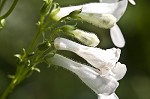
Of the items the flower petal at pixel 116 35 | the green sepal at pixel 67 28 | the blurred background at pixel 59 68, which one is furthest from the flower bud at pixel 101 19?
the blurred background at pixel 59 68

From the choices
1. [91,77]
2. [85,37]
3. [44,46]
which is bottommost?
[91,77]

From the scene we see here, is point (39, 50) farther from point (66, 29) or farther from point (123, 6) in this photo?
point (123, 6)

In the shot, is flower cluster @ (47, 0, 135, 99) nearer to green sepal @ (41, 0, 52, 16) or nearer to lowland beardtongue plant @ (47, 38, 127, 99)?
lowland beardtongue plant @ (47, 38, 127, 99)

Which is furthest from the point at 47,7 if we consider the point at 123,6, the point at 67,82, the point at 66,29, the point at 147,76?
the point at 147,76

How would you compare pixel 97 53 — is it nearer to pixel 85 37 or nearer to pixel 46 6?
pixel 85 37

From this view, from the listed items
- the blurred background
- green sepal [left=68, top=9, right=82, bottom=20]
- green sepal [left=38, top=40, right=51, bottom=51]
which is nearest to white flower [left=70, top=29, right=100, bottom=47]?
green sepal [left=68, top=9, right=82, bottom=20]

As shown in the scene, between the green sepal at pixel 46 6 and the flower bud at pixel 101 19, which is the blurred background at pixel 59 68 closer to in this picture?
the flower bud at pixel 101 19

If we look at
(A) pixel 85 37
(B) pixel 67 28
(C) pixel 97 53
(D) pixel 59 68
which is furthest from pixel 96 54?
(D) pixel 59 68
